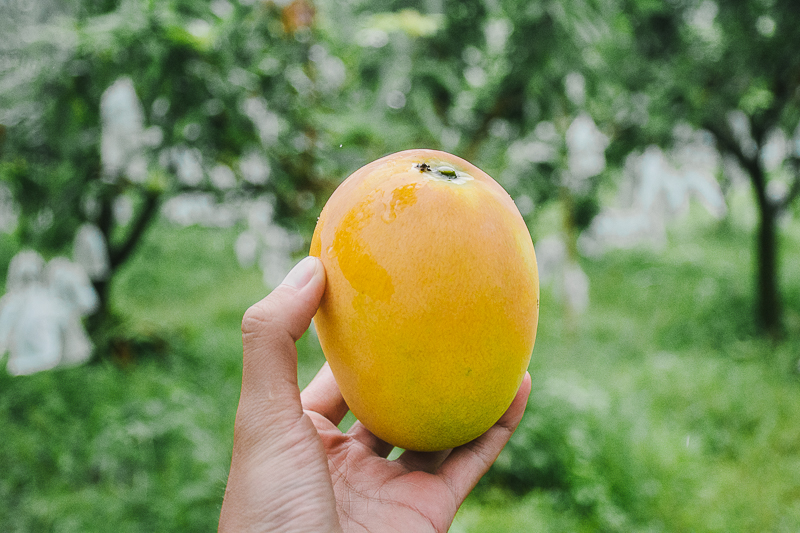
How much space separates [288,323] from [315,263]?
0.13 metres

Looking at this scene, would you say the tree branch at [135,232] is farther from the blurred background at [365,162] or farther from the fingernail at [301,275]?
the fingernail at [301,275]

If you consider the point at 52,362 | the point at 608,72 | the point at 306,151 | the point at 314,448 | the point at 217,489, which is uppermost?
the point at 608,72

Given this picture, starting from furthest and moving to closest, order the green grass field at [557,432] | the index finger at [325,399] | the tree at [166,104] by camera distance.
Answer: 1. the green grass field at [557,432]
2. the tree at [166,104]
3. the index finger at [325,399]

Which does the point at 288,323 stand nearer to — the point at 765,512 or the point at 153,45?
the point at 153,45

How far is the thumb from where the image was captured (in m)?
1.08

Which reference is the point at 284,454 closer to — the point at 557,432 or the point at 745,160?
the point at 557,432

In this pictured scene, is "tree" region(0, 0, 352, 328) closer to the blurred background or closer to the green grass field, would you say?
the blurred background

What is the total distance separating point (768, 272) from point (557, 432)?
10.9ft

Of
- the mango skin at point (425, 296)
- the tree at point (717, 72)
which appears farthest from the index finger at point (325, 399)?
the tree at point (717, 72)

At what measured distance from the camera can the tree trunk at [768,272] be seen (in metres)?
5.05

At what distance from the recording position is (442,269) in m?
1.00

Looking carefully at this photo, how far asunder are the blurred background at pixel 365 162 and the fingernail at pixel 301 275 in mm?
1011

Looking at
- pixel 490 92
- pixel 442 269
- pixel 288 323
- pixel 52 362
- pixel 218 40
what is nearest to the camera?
pixel 442 269

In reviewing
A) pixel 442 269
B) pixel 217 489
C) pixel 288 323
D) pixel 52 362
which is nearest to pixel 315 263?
pixel 288 323
